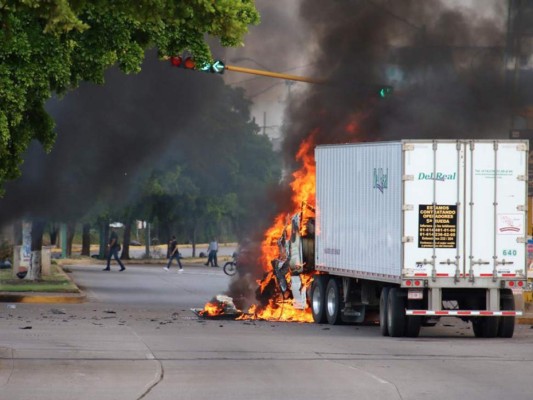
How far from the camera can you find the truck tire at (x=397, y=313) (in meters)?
20.6

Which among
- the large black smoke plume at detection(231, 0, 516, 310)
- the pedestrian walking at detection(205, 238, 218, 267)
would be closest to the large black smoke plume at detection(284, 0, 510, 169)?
the large black smoke plume at detection(231, 0, 516, 310)

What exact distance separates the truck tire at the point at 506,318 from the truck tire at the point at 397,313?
1680 mm

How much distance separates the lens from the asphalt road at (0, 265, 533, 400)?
42.7 feet

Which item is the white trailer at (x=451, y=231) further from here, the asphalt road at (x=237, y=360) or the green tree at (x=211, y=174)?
the green tree at (x=211, y=174)

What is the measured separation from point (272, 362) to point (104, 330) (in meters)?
5.92

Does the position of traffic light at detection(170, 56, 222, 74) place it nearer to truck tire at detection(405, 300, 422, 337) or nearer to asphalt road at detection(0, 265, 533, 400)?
asphalt road at detection(0, 265, 533, 400)

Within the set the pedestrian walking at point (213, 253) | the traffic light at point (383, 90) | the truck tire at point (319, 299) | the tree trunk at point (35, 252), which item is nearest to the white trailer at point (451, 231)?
the truck tire at point (319, 299)

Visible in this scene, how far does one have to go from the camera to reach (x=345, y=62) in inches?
1334

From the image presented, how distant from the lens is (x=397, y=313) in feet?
67.7

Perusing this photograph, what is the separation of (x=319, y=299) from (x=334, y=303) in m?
0.84

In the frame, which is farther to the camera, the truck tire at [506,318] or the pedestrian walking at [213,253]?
the pedestrian walking at [213,253]

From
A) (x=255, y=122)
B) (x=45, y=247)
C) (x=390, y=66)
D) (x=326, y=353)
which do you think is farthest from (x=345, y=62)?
(x=255, y=122)

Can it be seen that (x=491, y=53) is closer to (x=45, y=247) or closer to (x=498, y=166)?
(x=498, y=166)

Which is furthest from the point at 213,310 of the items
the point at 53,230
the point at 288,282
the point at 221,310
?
the point at 53,230
